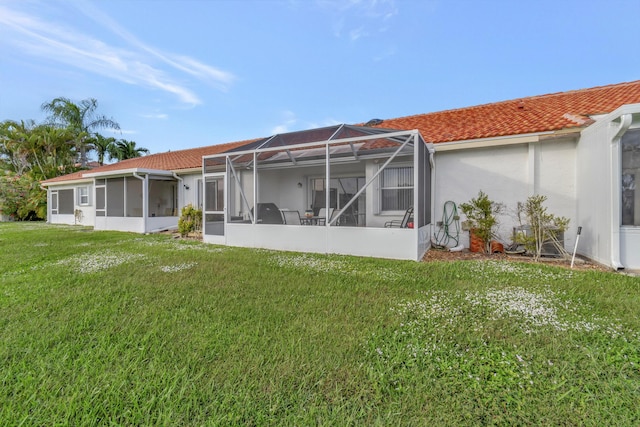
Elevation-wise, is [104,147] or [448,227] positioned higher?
[104,147]

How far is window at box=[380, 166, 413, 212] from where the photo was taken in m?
9.26

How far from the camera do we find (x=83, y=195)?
18.2 metres

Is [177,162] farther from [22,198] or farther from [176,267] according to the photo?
[22,198]

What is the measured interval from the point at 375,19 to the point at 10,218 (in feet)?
94.9

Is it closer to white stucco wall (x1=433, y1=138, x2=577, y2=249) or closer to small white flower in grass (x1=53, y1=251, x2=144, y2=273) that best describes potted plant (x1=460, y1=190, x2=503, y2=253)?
white stucco wall (x1=433, y1=138, x2=577, y2=249)

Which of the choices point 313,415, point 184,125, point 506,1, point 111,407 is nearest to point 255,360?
point 313,415

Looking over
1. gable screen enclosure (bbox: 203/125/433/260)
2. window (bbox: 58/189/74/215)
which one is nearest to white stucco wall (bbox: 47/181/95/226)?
window (bbox: 58/189/74/215)

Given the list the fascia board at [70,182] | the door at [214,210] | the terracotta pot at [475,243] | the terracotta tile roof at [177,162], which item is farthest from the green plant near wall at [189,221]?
the fascia board at [70,182]

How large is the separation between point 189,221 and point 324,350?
10421 mm

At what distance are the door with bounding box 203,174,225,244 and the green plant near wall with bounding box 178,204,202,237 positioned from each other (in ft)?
4.96

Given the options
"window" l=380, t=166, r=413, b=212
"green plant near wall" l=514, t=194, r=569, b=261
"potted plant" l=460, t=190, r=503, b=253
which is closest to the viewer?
"green plant near wall" l=514, t=194, r=569, b=261

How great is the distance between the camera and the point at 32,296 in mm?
4395

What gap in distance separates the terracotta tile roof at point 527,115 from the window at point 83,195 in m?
19.3

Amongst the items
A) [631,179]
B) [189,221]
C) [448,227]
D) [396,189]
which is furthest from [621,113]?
[189,221]
